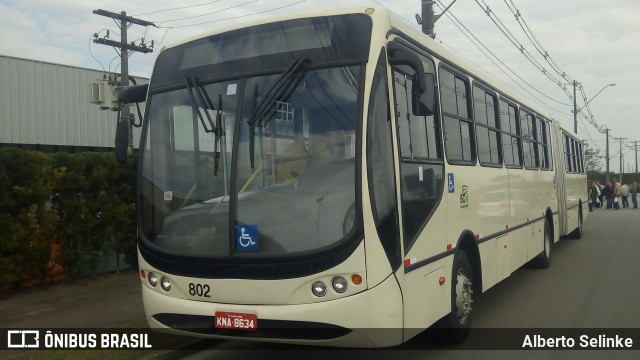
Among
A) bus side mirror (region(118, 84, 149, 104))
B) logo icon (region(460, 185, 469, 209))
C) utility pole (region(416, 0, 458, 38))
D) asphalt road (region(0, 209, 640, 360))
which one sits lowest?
asphalt road (region(0, 209, 640, 360))

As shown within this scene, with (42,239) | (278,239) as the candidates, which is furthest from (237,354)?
(42,239)

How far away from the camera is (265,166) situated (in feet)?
16.2

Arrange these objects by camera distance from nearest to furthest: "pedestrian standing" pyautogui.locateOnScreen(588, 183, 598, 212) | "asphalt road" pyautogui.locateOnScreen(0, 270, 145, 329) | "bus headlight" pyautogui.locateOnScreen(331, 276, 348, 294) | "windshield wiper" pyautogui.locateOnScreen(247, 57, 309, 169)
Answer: "bus headlight" pyautogui.locateOnScreen(331, 276, 348, 294), "windshield wiper" pyautogui.locateOnScreen(247, 57, 309, 169), "asphalt road" pyautogui.locateOnScreen(0, 270, 145, 329), "pedestrian standing" pyautogui.locateOnScreen(588, 183, 598, 212)

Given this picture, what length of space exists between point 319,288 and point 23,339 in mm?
4018

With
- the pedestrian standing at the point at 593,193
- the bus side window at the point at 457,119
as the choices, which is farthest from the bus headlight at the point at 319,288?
the pedestrian standing at the point at 593,193

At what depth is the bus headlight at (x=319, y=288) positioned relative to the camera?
4.55m

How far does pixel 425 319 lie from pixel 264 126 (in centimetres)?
215

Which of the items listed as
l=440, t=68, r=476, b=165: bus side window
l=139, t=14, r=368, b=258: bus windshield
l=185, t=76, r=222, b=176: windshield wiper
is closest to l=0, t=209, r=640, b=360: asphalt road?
l=139, t=14, r=368, b=258: bus windshield

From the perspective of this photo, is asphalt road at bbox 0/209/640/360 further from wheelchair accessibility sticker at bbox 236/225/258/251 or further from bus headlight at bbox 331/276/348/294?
wheelchair accessibility sticker at bbox 236/225/258/251

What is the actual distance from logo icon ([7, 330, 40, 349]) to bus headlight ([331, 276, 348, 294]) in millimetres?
3781

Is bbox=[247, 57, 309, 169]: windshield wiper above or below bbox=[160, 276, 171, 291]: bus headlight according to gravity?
above

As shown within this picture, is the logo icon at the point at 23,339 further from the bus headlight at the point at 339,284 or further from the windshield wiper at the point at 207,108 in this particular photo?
the bus headlight at the point at 339,284

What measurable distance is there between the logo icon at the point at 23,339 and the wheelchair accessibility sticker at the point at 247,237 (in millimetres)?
3174

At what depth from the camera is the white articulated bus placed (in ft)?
15.0
